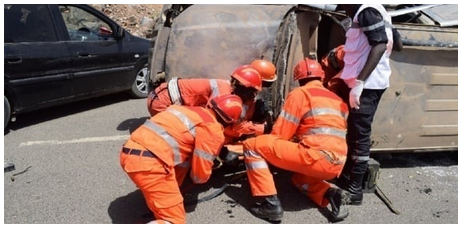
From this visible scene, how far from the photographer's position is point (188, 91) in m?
3.85

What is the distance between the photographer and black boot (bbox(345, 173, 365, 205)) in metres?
3.49

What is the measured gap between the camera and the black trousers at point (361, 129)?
11.0ft

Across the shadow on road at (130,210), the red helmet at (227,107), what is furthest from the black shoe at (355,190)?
the shadow on road at (130,210)

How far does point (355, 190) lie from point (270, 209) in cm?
78

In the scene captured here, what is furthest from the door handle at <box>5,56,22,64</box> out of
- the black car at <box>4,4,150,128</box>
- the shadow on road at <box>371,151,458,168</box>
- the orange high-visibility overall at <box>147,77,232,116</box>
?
the shadow on road at <box>371,151,458,168</box>

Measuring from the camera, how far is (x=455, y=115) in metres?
3.94

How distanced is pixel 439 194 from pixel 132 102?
13.7 ft

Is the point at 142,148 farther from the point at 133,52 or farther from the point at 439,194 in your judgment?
the point at 133,52

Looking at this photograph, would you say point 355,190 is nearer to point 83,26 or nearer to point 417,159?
point 417,159

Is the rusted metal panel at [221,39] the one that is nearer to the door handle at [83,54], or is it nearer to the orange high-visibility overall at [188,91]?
the orange high-visibility overall at [188,91]

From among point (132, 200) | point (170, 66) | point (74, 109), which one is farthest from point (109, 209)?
point (74, 109)

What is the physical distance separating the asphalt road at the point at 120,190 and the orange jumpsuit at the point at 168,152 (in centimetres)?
38

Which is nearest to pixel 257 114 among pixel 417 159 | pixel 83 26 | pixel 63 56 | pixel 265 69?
pixel 265 69

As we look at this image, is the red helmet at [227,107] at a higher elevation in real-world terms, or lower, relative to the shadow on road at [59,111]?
higher
